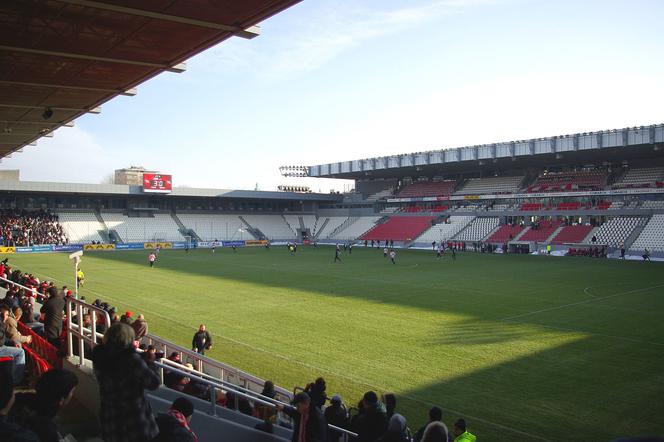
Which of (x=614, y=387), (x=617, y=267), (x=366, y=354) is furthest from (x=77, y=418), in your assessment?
(x=617, y=267)

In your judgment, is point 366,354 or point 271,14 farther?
point 366,354

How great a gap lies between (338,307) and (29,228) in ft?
163

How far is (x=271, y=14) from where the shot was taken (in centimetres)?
751

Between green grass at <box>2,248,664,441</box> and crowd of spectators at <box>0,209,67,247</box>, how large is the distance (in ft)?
85.5

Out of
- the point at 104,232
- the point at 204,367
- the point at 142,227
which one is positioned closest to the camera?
the point at 204,367

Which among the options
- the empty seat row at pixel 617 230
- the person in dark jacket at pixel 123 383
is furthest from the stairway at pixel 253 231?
→ the person in dark jacket at pixel 123 383

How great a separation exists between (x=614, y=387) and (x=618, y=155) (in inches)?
2090

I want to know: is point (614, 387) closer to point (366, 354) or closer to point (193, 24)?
point (366, 354)

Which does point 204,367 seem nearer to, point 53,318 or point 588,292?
point 53,318

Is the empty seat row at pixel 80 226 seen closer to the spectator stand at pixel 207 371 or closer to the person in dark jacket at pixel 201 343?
the person in dark jacket at pixel 201 343

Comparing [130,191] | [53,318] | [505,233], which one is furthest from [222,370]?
[130,191]

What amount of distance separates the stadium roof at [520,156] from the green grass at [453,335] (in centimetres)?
2108

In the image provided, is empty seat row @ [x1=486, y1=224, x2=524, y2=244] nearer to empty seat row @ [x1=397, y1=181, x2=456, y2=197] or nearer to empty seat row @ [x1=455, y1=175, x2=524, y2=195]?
empty seat row @ [x1=455, y1=175, x2=524, y2=195]

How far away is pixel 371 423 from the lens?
662cm
